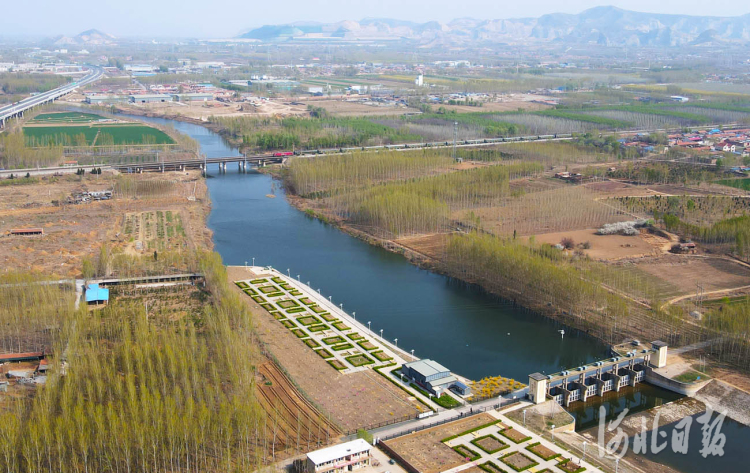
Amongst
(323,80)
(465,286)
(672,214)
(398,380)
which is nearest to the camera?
(398,380)

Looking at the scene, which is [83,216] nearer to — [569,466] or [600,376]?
[600,376]

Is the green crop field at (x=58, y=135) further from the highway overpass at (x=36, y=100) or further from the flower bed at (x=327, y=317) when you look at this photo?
the flower bed at (x=327, y=317)

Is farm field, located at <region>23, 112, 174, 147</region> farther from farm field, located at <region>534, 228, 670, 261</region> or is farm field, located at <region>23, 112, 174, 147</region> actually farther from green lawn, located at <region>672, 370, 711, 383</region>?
green lawn, located at <region>672, 370, 711, 383</region>

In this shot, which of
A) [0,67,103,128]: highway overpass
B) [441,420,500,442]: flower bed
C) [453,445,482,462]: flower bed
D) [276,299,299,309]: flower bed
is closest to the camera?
[453,445,482,462]: flower bed

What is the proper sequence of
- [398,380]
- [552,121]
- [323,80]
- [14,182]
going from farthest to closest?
[323,80], [552,121], [14,182], [398,380]

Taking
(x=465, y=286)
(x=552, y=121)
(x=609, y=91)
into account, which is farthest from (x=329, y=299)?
(x=609, y=91)

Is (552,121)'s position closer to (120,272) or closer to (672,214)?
(672,214)

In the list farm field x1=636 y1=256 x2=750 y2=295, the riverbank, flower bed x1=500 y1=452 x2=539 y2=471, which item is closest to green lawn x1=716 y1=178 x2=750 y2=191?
farm field x1=636 y1=256 x2=750 y2=295
